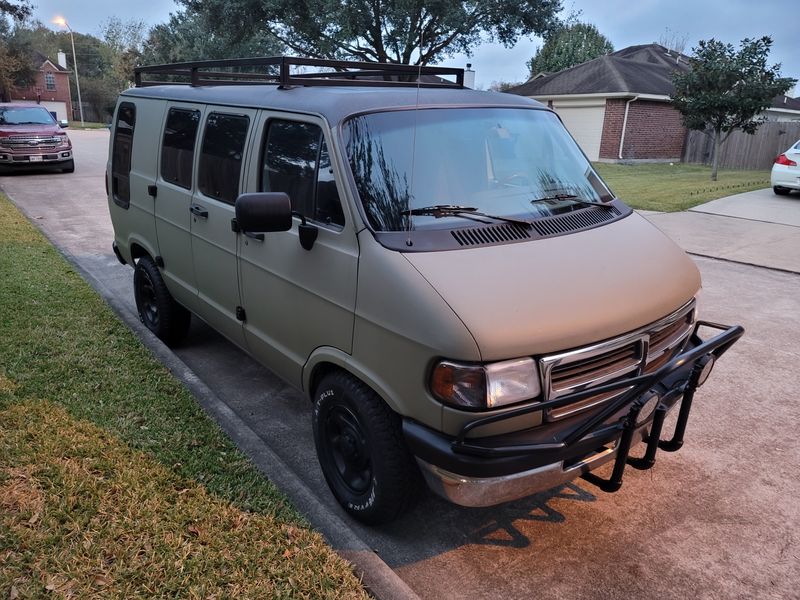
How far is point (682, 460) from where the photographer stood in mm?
3969

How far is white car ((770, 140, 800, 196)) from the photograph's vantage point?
14.2m

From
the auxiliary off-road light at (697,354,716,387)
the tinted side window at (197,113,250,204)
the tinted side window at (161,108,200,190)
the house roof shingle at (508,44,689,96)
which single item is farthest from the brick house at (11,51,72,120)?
the auxiliary off-road light at (697,354,716,387)

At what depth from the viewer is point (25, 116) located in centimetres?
1714

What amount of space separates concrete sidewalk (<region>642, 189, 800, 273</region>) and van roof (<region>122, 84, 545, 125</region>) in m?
5.61

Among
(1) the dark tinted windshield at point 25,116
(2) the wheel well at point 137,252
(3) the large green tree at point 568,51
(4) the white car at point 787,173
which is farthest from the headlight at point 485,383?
(3) the large green tree at point 568,51

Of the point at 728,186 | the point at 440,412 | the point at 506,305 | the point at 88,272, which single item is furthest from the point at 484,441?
the point at 728,186

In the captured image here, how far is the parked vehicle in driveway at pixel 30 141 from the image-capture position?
16109 mm

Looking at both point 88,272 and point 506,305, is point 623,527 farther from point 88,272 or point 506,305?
point 88,272

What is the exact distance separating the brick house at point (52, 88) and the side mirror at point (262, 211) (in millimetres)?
67517

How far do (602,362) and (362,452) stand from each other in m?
1.26

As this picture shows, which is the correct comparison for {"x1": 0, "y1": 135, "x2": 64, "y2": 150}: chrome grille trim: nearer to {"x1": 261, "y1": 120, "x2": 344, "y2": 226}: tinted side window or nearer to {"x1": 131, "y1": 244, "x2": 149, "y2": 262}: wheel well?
{"x1": 131, "y1": 244, "x2": 149, "y2": 262}: wheel well

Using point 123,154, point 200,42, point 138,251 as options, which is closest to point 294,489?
point 138,251

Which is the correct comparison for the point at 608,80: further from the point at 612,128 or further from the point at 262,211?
the point at 262,211

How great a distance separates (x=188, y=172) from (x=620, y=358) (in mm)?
3293
